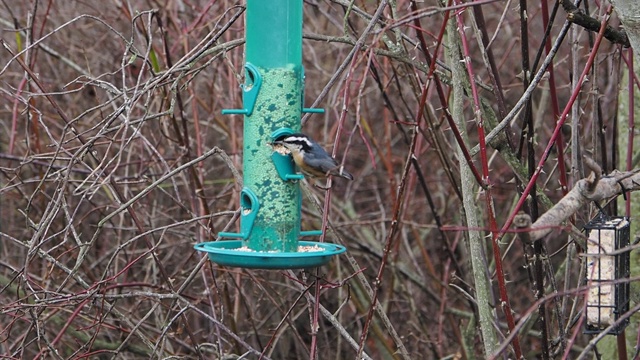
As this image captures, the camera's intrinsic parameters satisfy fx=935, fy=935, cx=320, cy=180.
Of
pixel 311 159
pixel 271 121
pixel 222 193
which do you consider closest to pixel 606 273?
pixel 311 159

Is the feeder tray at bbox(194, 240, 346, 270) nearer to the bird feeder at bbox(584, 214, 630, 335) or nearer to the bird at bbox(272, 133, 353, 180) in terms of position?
the bird at bbox(272, 133, 353, 180)

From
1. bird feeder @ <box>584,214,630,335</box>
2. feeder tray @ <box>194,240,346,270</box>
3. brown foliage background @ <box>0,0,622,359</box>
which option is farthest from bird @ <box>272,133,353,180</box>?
brown foliage background @ <box>0,0,622,359</box>

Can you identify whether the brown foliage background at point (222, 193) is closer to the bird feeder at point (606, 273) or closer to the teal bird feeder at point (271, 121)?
the teal bird feeder at point (271, 121)

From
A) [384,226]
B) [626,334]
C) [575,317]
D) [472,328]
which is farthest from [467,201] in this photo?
[384,226]

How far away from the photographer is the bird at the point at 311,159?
356 cm

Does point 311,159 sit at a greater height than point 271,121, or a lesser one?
lesser

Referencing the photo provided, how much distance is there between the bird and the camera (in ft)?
11.7

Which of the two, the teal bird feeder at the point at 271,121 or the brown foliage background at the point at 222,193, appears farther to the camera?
the brown foliage background at the point at 222,193

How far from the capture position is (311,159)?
3.57 meters

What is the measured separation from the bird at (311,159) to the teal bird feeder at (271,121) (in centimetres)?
11

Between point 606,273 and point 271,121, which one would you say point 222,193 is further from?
point 606,273

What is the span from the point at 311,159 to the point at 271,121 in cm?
30

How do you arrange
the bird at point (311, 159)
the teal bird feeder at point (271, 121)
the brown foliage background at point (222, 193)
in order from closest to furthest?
the bird at point (311, 159)
the teal bird feeder at point (271, 121)
the brown foliage background at point (222, 193)

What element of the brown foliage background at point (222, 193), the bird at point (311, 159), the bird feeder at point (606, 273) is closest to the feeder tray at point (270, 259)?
the bird at point (311, 159)
